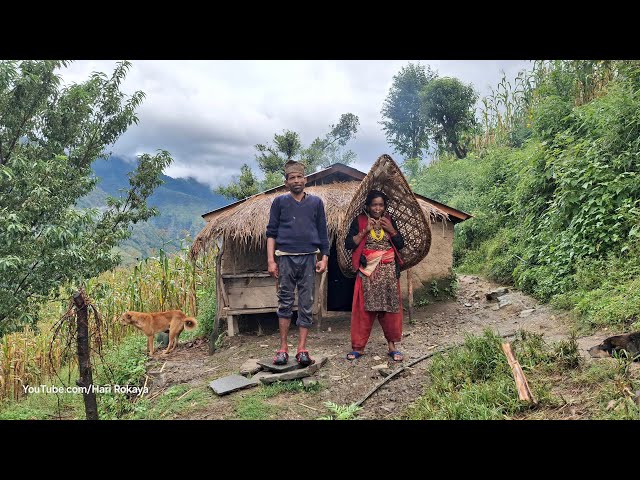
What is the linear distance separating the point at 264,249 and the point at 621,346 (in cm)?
481

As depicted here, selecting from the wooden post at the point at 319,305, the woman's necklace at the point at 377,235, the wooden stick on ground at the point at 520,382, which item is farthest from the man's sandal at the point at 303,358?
the wooden post at the point at 319,305

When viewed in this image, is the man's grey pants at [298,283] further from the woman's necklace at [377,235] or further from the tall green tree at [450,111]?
the tall green tree at [450,111]

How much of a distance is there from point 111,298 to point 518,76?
13.3 metres

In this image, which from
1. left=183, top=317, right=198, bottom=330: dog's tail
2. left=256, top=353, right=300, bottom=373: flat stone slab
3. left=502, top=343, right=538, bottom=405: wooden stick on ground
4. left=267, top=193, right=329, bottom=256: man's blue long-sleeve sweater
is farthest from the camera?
left=183, top=317, right=198, bottom=330: dog's tail

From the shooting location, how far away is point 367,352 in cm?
424

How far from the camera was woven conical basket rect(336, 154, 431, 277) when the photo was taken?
12.6 feet

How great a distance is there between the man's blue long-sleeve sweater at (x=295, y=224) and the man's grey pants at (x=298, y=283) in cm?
9

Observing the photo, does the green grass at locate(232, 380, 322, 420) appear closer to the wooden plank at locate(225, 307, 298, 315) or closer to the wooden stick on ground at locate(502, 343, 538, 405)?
the wooden stick on ground at locate(502, 343, 538, 405)

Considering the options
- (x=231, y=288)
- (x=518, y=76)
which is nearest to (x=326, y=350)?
(x=231, y=288)

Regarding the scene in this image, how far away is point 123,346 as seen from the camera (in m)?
5.52

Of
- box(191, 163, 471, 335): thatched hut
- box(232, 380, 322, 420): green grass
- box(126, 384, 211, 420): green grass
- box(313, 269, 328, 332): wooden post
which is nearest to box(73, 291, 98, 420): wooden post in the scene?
box(126, 384, 211, 420): green grass

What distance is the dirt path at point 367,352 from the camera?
3184mm

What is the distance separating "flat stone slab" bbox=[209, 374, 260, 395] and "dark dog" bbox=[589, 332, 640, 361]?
272 cm

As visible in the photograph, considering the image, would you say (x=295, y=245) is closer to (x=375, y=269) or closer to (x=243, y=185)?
(x=375, y=269)
